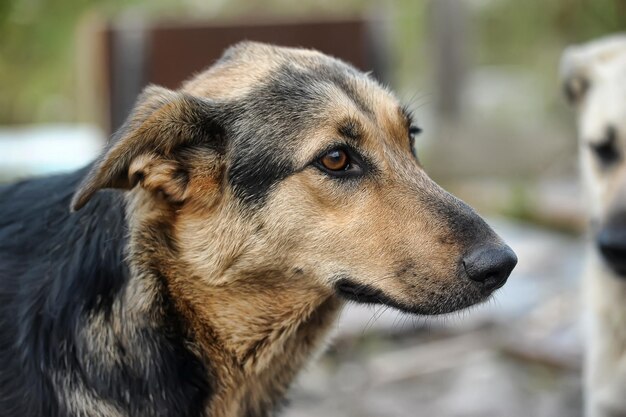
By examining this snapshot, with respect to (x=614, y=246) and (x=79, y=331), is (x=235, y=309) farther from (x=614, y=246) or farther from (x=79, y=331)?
(x=614, y=246)

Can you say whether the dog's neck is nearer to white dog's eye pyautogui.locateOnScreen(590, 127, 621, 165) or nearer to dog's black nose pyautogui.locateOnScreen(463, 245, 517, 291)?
dog's black nose pyautogui.locateOnScreen(463, 245, 517, 291)

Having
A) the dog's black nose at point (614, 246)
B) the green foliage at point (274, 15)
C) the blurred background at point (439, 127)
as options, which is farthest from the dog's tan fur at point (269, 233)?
the green foliage at point (274, 15)

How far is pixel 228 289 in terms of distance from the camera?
118 inches

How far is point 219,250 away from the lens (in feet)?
9.62

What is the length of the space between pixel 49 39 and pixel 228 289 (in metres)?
10.1

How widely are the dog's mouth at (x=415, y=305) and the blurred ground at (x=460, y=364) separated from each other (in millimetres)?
1871

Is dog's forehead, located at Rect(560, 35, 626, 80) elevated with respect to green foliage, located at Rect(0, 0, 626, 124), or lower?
elevated

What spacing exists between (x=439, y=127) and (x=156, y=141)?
7756 mm

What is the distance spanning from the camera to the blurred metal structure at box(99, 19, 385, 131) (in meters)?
7.13

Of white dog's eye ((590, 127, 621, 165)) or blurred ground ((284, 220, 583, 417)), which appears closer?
white dog's eye ((590, 127, 621, 165))

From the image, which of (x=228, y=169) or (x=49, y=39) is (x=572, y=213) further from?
(x=49, y=39)

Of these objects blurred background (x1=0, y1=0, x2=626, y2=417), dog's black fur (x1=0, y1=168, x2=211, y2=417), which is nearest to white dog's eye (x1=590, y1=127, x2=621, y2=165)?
blurred background (x1=0, y1=0, x2=626, y2=417)

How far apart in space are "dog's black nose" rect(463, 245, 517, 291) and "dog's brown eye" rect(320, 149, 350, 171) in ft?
1.71

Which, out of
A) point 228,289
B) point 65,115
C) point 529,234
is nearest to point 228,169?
point 228,289
